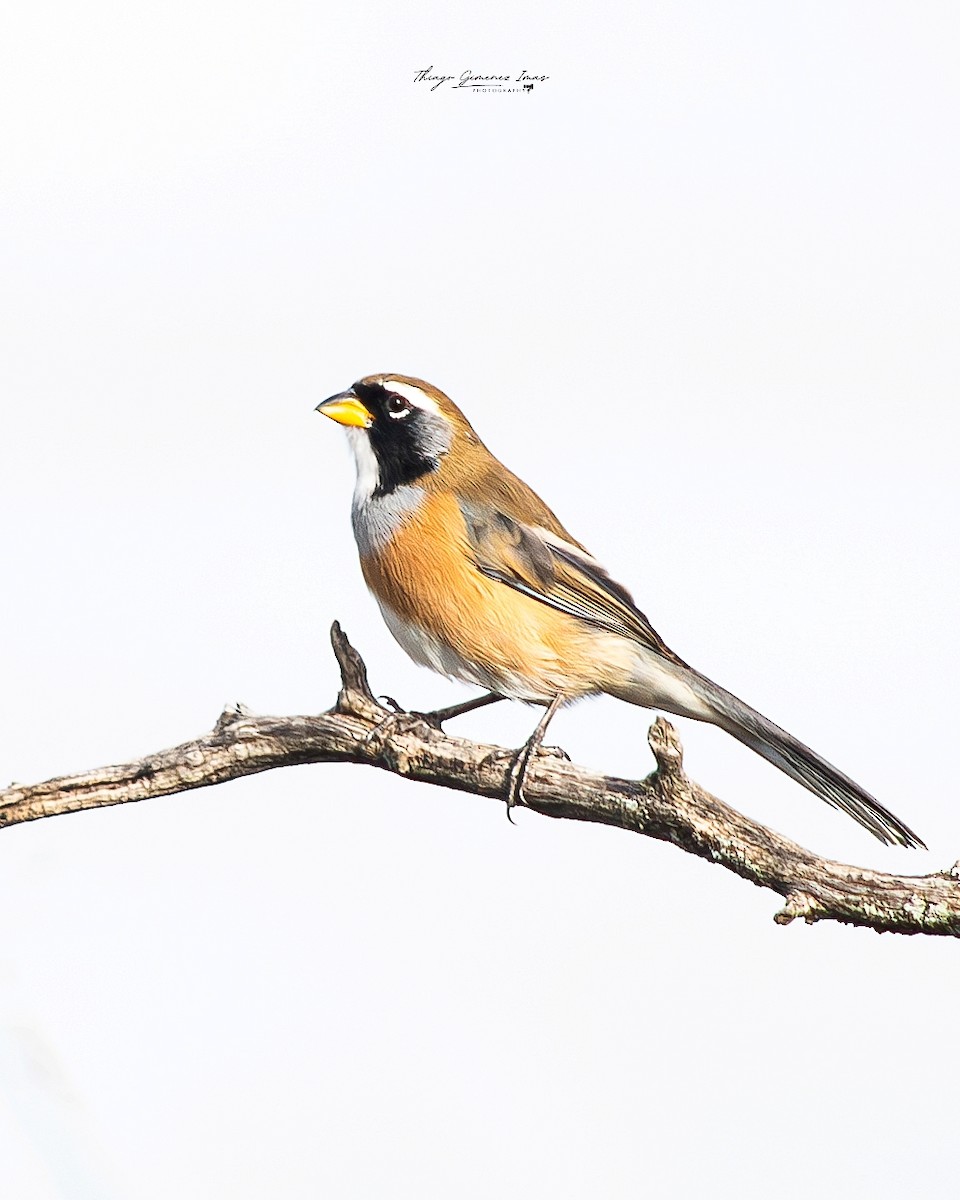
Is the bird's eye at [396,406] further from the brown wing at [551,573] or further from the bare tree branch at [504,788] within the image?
the bare tree branch at [504,788]

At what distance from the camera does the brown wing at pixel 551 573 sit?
5398 mm

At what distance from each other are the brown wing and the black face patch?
0.77 ft

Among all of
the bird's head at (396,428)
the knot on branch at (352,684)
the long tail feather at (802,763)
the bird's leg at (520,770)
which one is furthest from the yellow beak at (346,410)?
the long tail feather at (802,763)

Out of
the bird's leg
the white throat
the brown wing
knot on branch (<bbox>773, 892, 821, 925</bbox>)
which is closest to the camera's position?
knot on branch (<bbox>773, 892, 821, 925</bbox>)

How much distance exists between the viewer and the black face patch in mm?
5469

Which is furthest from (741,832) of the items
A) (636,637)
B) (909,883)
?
(636,637)

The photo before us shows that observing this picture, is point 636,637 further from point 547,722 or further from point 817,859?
point 817,859

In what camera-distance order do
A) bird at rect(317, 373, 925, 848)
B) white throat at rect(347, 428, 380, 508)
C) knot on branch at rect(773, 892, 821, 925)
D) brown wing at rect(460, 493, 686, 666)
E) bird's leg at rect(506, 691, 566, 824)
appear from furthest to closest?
1. white throat at rect(347, 428, 380, 508)
2. brown wing at rect(460, 493, 686, 666)
3. bird at rect(317, 373, 925, 848)
4. bird's leg at rect(506, 691, 566, 824)
5. knot on branch at rect(773, 892, 821, 925)

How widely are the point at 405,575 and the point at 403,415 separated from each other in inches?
24.5

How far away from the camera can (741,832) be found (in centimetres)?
483

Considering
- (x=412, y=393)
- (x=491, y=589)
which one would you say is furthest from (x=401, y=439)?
(x=491, y=589)

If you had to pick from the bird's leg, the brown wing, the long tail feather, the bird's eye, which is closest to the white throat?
the bird's eye

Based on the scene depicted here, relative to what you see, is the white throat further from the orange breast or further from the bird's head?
the orange breast

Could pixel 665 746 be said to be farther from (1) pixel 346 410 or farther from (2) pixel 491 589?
(1) pixel 346 410
